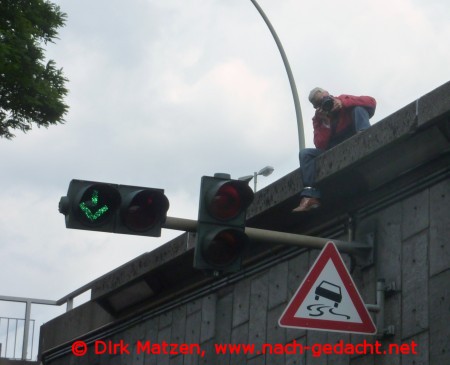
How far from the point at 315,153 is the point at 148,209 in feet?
12.7

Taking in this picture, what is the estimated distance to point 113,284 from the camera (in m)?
18.1

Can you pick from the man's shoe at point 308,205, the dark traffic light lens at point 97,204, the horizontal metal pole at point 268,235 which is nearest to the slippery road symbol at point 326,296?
the horizontal metal pole at point 268,235

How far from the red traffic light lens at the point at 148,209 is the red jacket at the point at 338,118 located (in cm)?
378

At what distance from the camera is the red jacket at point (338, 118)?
1274cm

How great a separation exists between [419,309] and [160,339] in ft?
20.6

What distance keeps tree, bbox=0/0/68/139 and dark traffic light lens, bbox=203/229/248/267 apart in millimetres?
11614

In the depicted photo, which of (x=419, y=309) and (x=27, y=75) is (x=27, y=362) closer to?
(x=27, y=75)

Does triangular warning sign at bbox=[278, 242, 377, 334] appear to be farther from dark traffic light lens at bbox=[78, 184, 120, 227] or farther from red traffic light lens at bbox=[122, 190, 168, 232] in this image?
dark traffic light lens at bbox=[78, 184, 120, 227]

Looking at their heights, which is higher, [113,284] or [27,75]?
[27,75]

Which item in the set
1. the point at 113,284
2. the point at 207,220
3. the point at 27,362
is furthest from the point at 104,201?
the point at 27,362

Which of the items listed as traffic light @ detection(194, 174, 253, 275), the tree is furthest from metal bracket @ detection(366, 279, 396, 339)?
the tree

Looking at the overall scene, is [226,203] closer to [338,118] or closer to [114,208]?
[114,208]

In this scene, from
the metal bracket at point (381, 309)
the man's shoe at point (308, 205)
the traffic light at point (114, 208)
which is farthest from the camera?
the man's shoe at point (308, 205)

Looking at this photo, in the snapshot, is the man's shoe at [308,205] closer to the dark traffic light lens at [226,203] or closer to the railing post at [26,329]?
the dark traffic light lens at [226,203]
